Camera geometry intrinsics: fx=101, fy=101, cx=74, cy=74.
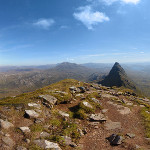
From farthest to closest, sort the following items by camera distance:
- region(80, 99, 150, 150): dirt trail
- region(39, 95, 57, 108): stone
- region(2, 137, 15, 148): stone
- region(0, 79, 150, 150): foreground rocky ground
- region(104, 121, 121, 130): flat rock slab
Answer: region(39, 95, 57, 108): stone < region(104, 121, 121, 130): flat rock slab < region(80, 99, 150, 150): dirt trail < region(0, 79, 150, 150): foreground rocky ground < region(2, 137, 15, 148): stone

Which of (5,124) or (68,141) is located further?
(5,124)

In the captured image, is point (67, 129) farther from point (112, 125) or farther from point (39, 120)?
point (112, 125)

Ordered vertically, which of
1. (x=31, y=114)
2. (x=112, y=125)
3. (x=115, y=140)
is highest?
(x=31, y=114)

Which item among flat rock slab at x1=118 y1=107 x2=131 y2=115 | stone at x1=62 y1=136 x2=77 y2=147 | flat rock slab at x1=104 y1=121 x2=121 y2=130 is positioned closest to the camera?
stone at x1=62 y1=136 x2=77 y2=147

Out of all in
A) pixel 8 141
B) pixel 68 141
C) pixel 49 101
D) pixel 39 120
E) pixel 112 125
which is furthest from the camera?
pixel 49 101

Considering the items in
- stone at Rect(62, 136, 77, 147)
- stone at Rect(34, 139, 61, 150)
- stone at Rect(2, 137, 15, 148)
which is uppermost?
stone at Rect(2, 137, 15, 148)

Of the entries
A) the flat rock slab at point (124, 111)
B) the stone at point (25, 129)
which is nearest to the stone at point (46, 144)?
the stone at point (25, 129)

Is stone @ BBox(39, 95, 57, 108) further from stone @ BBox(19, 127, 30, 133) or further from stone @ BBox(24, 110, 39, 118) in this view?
stone @ BBox(19, 127, 30, 133)

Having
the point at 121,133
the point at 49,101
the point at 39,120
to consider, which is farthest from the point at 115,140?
the point at 49,101

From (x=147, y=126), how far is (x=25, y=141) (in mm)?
14489

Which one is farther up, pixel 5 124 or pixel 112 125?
pixel 5 124

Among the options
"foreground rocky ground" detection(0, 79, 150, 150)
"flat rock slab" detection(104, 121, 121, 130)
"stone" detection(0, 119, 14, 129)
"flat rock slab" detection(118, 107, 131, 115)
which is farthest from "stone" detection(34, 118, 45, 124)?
"flat rock slab" detection(118, 107, 131, 115)

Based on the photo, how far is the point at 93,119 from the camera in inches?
575

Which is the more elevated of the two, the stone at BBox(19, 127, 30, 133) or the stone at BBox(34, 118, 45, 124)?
the stone at BBox(19, 127, 30, 133)
